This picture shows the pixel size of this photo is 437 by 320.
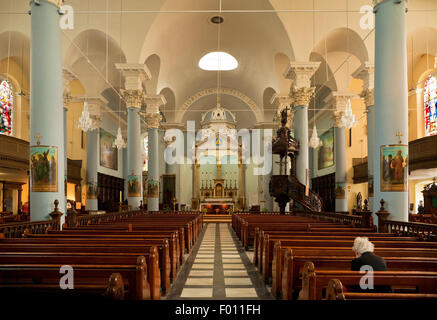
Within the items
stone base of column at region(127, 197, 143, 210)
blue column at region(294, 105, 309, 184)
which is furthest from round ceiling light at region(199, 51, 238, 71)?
stone base of column at region(127, 197, 143, 210)

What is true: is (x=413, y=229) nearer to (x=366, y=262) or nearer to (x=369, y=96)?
(x=366, y=262)

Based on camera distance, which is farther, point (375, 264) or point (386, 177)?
point (386, 177)

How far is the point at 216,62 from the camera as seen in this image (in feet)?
75.7

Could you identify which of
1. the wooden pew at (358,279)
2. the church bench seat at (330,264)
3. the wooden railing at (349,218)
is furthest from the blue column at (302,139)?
the wooden pew at (358,279)

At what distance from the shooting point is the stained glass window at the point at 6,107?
51.5 ft

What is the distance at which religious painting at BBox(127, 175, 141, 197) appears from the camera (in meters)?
14.5

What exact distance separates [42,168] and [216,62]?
56.6 ft

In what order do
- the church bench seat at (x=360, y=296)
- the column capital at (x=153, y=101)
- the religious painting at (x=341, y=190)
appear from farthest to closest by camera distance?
1. the column capital at (x=153, y=101)
2. the religious painting at (x=341, y=190)
3. the church bench seat at (x=360, y=296)

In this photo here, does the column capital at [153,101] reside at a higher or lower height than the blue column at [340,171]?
higher

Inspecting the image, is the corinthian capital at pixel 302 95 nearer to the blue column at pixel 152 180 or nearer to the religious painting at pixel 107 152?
the blue column at pixel 152 180

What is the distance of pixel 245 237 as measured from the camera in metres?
8.84

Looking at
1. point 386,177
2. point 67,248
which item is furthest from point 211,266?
point 386,177

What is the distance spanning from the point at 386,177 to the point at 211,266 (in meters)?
3.97
